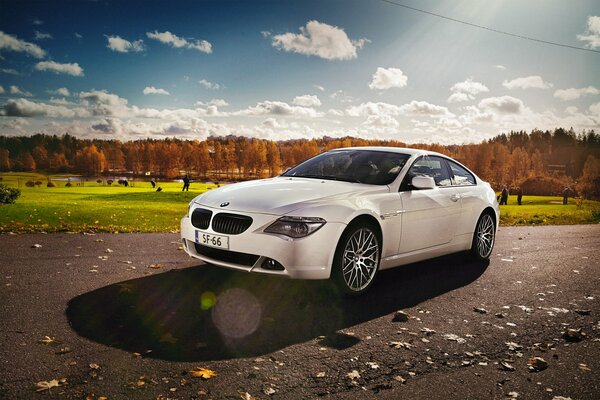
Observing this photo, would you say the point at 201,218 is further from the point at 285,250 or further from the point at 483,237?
the point at 483,237

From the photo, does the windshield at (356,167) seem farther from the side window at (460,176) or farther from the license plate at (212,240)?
the license plate at (212,240)

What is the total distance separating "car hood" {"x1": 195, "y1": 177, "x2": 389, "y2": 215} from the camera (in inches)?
187

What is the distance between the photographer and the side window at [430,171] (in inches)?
233

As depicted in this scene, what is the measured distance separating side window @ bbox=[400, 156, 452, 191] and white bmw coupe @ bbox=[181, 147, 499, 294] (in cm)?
2

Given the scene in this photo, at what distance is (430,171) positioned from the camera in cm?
645

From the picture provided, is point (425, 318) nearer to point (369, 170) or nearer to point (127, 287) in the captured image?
point (369, 170)

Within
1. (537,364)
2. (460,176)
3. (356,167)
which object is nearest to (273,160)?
(460,176)

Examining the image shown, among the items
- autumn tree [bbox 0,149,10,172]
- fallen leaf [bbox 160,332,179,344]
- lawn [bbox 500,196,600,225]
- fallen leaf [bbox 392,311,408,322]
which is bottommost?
lawn [bbox 500,196,600,225]

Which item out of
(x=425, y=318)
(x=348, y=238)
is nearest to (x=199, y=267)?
(x=348, y=238)

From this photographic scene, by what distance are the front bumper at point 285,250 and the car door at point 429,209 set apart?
126 cm

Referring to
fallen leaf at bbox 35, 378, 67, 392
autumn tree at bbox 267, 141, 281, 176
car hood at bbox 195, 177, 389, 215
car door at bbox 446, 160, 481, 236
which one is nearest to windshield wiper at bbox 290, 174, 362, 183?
car hood at bbox 195, 177, 389, 215

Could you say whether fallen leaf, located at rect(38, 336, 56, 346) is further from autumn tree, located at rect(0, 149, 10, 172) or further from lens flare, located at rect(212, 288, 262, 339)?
autumn tree, located at rect(0, 149, 10, 172)

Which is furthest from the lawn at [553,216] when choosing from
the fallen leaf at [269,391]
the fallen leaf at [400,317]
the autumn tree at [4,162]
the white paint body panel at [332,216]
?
the autumn tree at [4,162]

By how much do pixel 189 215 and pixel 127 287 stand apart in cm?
108
